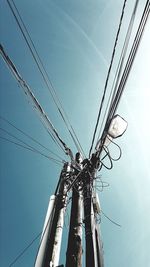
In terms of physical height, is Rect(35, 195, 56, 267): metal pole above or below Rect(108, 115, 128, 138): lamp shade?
below

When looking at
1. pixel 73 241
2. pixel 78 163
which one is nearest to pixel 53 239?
pixel 73 241

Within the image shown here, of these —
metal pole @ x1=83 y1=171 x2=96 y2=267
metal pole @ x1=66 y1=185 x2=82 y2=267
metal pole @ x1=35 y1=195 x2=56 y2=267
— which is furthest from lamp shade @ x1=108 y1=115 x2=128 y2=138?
metal pole @ x1=35 y1=195 x2=56 y2=267

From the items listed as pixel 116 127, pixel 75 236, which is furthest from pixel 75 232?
pixel 116 127

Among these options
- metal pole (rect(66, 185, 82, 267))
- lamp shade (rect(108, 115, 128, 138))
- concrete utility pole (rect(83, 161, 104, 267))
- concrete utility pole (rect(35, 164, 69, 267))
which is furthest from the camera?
lamp shade (rect(108, 115, 128, 138))

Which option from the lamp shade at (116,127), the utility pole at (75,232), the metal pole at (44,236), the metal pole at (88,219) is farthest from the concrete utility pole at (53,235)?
the lamp shade at (116,127)

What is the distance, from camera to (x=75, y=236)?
153 inches

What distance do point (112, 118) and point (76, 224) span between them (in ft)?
8.24

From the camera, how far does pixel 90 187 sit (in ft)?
15.5

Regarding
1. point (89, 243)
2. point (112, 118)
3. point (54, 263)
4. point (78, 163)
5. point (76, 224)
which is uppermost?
point (112, 118)

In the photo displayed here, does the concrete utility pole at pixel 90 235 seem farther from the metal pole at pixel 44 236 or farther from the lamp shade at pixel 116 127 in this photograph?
the lamp shade at pixel 116 127

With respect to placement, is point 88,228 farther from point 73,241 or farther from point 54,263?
point 54,263

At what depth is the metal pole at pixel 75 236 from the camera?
353 centimetres

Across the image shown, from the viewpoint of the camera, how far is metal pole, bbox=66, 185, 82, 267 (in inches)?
139

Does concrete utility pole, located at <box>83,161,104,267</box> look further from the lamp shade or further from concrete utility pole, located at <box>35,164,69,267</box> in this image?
the lamp shade
